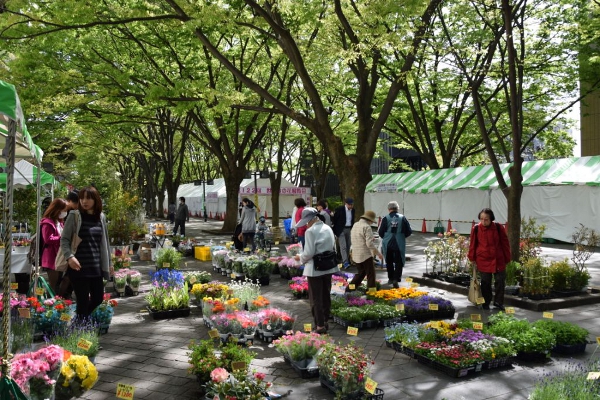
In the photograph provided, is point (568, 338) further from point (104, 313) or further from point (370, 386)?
point (104, 313)

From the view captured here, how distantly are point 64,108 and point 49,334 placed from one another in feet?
36.8

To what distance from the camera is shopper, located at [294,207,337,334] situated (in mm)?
6719

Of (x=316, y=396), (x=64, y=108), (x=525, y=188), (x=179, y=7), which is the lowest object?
(x=316, y=396)

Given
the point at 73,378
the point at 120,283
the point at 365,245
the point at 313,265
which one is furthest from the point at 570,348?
the point at 120,283

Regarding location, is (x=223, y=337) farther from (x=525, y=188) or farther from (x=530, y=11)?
(x=525, y=188)

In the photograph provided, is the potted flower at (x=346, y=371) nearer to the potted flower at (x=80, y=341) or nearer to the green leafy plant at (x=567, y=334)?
the potted flower at (x=80, y=341)

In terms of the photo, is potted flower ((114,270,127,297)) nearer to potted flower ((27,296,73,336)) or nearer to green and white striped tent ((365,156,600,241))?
potted flower ((27,296,73,336))

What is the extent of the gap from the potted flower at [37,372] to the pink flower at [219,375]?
1.23m

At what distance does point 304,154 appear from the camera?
38156 millimetres

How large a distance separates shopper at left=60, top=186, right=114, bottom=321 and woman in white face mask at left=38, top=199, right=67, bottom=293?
86.6 inches

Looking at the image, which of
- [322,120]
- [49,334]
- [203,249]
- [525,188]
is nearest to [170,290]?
[49,334]

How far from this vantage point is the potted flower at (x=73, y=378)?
13.5 ft

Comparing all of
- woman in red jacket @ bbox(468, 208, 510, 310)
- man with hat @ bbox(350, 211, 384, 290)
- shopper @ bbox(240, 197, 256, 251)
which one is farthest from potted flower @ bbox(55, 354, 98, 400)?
shopper @ bbox(240, 197, 256, 251)

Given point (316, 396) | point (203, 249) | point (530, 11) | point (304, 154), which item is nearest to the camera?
point (316, 396)
